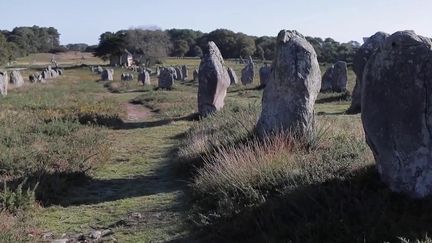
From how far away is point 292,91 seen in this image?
11.8 m

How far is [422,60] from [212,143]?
5673mm

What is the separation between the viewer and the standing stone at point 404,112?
701 centimetres

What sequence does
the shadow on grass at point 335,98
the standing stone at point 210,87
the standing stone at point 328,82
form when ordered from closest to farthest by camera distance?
1. the standing stone at point 210,87
2. the shadow on grass at point 335,98
3. the standing stone at point 328,82

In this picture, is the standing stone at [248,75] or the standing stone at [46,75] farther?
the standing stone at [46,75]

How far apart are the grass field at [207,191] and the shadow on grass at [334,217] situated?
14mm

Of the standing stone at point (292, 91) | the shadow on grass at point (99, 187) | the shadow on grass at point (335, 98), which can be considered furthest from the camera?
the shadow on grass at point (335, 98)

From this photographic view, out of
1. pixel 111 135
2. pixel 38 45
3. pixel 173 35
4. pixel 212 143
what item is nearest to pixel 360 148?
pixel 212 143

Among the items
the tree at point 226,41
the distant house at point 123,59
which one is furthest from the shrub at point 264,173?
the tree at point 226,41

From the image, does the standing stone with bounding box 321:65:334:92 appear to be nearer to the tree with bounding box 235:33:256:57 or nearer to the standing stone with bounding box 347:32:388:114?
the standing stone with bounding box 347:32:388:114

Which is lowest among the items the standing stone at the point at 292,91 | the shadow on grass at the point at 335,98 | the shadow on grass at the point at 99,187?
the shadow on grass at the point at 335,98

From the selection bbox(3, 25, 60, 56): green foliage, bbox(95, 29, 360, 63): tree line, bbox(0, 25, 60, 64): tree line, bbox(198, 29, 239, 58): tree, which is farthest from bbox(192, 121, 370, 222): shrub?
bbox(3, 25, 60, 56): green foliage

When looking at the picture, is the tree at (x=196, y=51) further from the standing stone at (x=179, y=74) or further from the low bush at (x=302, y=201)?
the low bush at (x=302, y=201)

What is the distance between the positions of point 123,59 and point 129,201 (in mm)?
88544

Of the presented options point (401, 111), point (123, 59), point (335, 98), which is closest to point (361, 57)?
point (335, 98)
